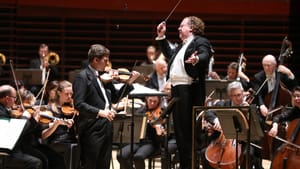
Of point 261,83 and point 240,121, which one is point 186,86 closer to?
point 240,121

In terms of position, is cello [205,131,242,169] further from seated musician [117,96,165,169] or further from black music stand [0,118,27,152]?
black music stand [0,118,27,152]

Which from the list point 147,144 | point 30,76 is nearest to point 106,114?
point 147,144

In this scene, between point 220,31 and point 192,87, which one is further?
point 220,31

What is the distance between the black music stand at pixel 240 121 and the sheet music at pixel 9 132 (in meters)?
1.69

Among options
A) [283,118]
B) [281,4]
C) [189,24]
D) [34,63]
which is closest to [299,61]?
[281,4]

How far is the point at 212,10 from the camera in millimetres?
12023

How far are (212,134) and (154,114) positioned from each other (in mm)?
862

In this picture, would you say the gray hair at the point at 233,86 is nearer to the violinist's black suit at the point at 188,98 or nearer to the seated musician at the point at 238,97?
the seated musician at the point at 238,97

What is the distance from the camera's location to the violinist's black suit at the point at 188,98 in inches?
239

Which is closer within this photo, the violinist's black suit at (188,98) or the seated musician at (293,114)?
the violinist's black suit at (188,98)

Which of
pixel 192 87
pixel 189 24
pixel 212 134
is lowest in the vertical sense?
pixel 212 134

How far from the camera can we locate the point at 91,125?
244 inches

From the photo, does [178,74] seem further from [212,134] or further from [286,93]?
[286,93]

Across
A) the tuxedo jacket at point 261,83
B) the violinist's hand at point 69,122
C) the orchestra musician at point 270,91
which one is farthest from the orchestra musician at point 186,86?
the tuxedo jacket at point 261,83
